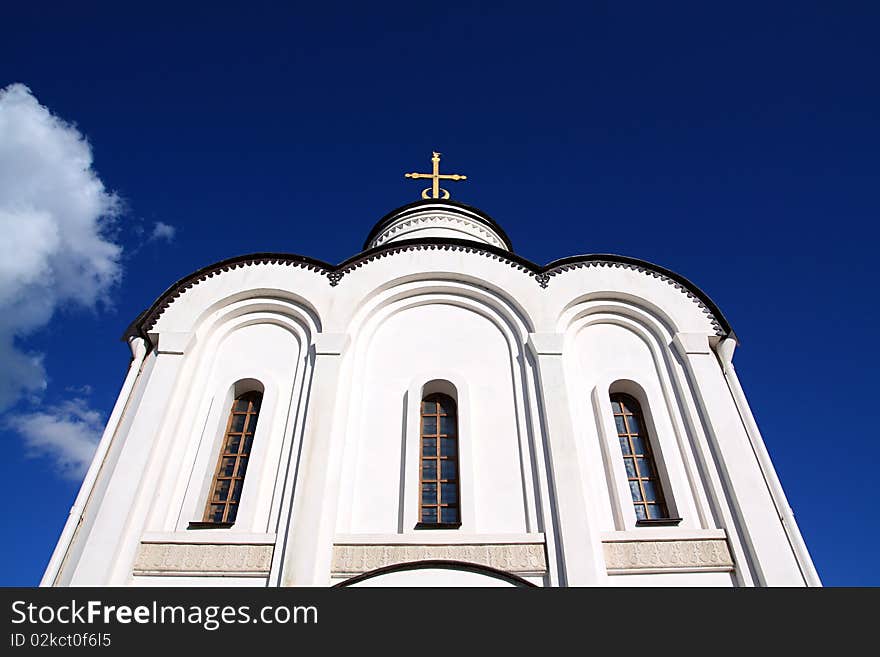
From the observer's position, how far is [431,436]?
28.2ft

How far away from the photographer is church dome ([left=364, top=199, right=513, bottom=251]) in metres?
14.6

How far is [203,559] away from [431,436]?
328cm

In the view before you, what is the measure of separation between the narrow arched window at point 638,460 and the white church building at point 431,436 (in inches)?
1.2

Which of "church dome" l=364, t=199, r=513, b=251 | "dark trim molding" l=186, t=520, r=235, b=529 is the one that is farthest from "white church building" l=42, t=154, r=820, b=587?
"church dome" l=364, t=199, r=513, b=251

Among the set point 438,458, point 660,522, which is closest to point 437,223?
point 438,458

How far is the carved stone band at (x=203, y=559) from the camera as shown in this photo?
7.04 metres

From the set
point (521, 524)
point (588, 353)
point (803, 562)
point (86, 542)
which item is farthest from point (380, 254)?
point (803, 562)

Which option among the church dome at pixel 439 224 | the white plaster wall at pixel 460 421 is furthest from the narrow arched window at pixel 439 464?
the church dome at pixel 439 224

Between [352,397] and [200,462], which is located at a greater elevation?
[352,397]

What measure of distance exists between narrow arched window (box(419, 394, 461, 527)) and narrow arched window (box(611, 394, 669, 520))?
7.89 ft

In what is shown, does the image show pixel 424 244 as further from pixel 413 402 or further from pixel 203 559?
pixel 203 559
